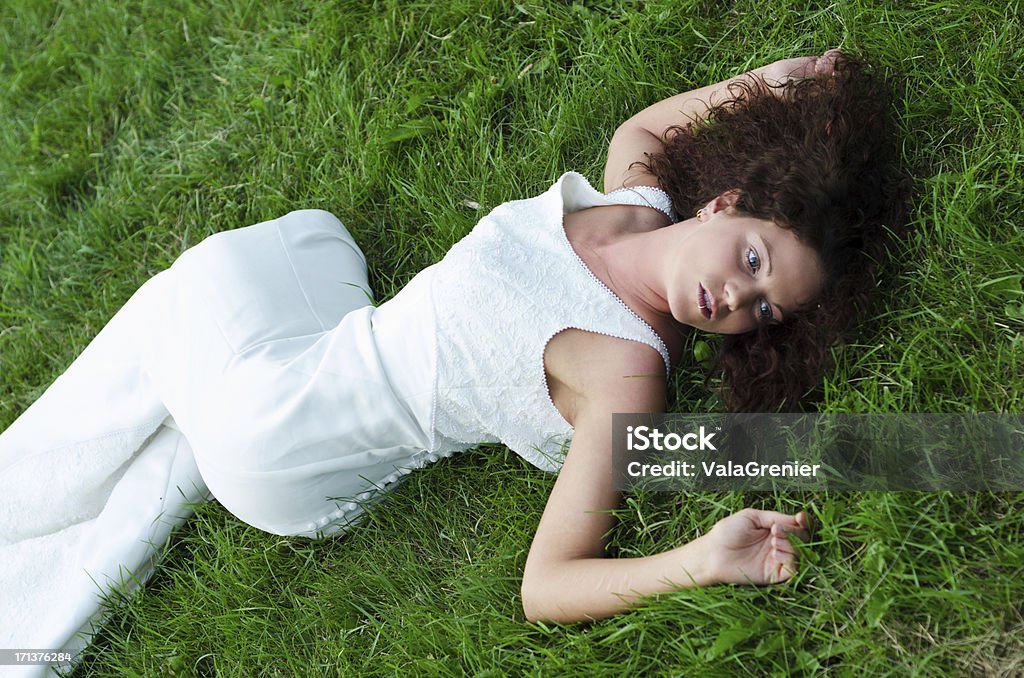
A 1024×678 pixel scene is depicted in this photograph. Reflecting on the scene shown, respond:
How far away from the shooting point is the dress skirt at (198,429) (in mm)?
2902

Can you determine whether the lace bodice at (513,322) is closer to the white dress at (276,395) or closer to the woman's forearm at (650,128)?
the white dress at (276,395)

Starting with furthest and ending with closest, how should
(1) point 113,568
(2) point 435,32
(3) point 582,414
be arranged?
1. (2) point 435,32
2. (1) point 113,568
3. (3) point 582,414

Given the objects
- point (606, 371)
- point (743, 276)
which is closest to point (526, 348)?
point (606, 371)

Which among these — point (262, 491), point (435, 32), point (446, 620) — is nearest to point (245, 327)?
point (262, 491)

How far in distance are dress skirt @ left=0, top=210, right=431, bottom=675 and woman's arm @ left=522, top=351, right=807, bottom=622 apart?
598 mm

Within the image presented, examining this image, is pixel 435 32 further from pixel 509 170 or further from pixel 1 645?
pixel 1 645

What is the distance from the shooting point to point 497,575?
2.76 meters

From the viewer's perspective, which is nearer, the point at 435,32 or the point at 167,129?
the point at 435,32

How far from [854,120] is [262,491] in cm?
209

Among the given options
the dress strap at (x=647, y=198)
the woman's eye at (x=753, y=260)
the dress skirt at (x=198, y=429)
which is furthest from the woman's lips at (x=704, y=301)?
the dress skirt at (x=198, y=429)

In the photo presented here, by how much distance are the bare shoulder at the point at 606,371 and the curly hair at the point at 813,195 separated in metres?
0.24

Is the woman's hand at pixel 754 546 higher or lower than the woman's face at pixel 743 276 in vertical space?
lower

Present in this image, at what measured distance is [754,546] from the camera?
237cm

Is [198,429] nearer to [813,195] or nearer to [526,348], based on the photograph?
[526,348]
